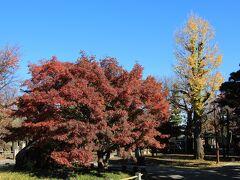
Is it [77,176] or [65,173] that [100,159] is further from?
[77,176]

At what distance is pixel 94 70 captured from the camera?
2030 cm

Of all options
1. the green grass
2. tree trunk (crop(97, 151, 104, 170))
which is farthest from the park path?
the green grass

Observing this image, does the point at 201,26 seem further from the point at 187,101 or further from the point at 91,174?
the point at 91,174

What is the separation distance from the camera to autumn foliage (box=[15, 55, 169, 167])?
18.7m

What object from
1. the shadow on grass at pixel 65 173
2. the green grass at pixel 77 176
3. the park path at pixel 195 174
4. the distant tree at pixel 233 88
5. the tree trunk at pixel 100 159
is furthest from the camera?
the distant tree at pixel 233 88

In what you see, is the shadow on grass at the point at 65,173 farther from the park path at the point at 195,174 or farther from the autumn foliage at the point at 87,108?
the park path at the point at 195,174

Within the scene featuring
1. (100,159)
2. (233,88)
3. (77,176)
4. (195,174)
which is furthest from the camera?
(195,174)

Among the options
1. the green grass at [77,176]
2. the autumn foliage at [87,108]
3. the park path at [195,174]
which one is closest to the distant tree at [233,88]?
the park path at [195,174]

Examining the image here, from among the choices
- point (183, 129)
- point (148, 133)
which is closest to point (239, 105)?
point (148, 133)

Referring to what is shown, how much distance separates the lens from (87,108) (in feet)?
63.8

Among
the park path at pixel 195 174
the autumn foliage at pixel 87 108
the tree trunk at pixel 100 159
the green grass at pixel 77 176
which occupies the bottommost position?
the park path at pixel 195 174

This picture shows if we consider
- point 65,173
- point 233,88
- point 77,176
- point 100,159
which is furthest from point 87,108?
point 233,88

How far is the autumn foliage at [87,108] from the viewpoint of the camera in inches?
736

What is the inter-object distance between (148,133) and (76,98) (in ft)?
17.0
